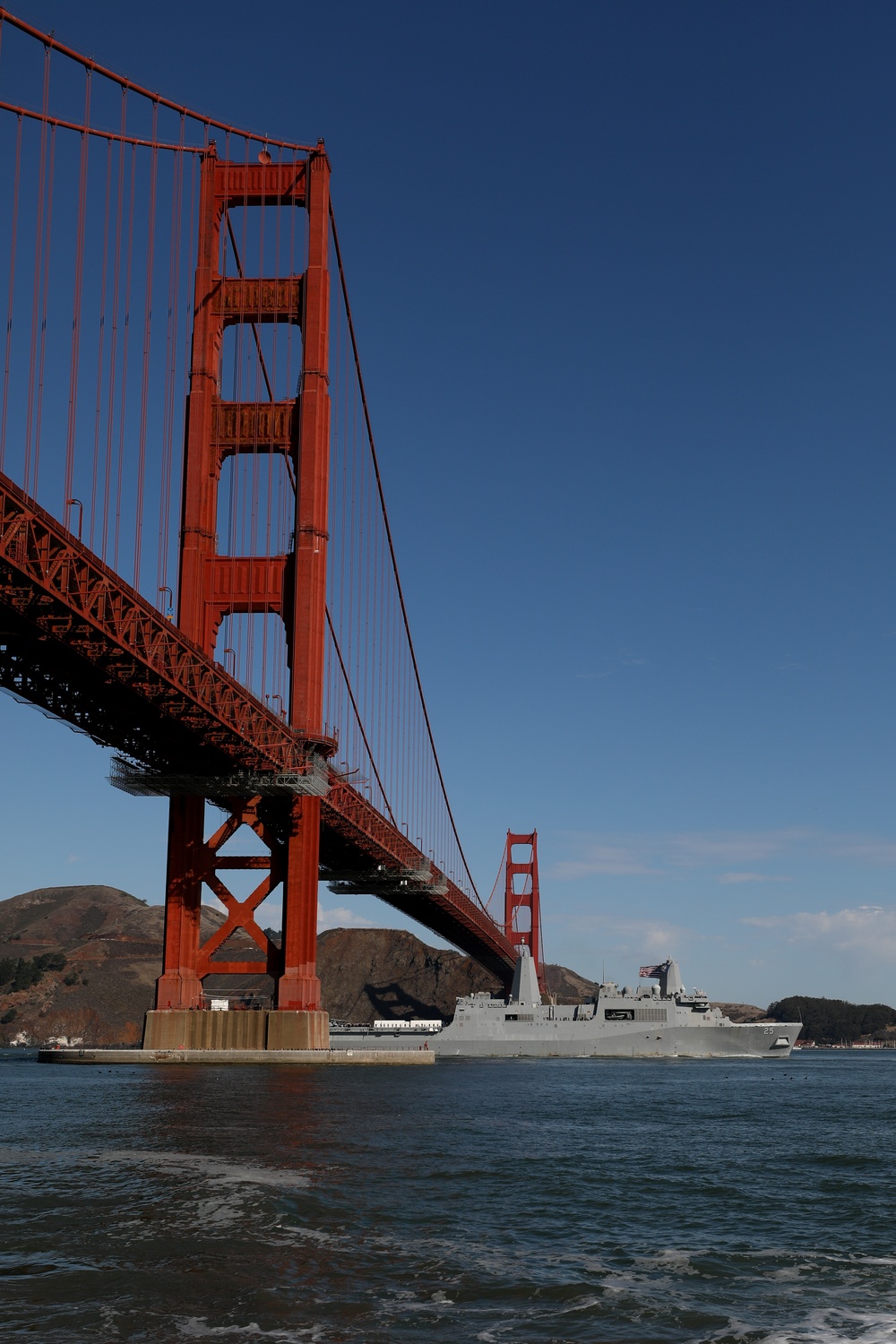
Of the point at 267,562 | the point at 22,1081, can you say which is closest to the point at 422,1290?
the point at 22,1081

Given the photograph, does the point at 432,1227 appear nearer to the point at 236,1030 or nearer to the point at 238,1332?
the point at 238,1332

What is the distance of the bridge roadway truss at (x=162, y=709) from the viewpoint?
89.3ft

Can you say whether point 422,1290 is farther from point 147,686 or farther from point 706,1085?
point 706,1085

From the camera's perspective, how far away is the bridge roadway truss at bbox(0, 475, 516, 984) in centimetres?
2722

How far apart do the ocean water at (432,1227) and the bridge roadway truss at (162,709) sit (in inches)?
420

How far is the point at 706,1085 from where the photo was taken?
4228 centimetres

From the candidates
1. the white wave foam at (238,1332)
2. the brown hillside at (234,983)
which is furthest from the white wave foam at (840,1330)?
the brown hillside at (234,983)

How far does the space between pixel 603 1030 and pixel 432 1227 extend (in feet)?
191

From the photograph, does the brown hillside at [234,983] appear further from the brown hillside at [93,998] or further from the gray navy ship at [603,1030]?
the gray navy ship at [603,1030]

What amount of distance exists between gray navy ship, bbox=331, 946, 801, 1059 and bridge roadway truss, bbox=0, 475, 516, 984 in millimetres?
15746

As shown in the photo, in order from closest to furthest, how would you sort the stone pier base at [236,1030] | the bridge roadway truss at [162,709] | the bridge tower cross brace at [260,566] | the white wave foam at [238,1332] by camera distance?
the white wave foam at [238,1332] < the bridge roadway truss at [162,709] < the stone pier base at [236,1030] < the bridge tower cross brace at [260,566]

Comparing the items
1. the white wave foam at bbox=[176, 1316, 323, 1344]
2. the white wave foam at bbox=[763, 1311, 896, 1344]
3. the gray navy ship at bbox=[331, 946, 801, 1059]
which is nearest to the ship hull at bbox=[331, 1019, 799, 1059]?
the gray navy ship at bbox=[331, 946, 801, 1059]

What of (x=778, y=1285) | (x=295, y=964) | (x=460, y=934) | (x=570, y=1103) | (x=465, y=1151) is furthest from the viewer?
(x=460, y=934)

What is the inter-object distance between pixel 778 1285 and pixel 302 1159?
8.04m
